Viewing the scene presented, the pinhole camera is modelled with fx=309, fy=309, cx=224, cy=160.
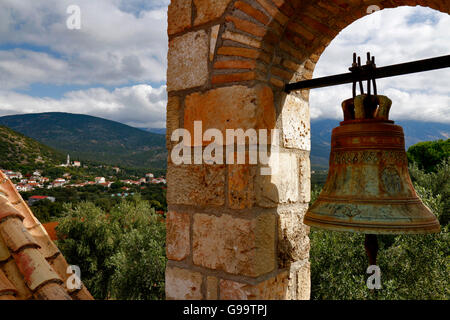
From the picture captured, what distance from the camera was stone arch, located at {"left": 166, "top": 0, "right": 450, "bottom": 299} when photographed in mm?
1312

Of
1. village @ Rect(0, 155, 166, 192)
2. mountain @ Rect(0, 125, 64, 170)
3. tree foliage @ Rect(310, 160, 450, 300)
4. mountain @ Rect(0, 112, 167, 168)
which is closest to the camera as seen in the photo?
tree foliage @ Rect(310, 160, 450, 300)

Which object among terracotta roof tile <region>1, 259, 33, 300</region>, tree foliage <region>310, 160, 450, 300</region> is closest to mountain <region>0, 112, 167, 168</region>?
tree foliage <region>310, 160, 450, 300</region>

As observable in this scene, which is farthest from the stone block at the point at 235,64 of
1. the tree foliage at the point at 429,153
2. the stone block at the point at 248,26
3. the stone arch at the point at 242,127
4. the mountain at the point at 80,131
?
the mountain at the point at 80,131

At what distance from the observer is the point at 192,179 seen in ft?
4.88

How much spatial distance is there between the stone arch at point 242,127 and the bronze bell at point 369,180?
0.76ft

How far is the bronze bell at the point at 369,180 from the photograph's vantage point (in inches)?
48.5

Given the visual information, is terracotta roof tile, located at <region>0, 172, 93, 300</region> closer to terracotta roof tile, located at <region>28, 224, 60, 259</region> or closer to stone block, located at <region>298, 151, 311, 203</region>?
terracotta roof tile, located at <region>28, 224, 60, 259</region>

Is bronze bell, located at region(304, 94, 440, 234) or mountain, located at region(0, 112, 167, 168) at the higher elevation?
mountain, located at region(0, 112, 167, 168)

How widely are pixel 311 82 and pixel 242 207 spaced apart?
664 millimetres

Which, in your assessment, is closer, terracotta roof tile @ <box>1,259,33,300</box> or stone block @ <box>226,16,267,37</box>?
stone block @ <box>226,16,267,37</box>

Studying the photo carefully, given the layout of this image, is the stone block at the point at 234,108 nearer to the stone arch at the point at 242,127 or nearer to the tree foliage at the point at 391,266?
the stone arch at the point at 242,127

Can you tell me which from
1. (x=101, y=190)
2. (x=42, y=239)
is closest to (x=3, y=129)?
(x=101, y=190)

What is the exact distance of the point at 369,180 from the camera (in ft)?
4.30

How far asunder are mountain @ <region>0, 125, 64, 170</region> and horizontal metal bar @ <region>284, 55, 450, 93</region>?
30.9 m
